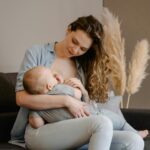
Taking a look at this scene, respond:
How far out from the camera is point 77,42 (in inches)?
73.5

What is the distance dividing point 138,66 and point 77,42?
1.23m

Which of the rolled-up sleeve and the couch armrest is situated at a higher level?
the rolled-up sleeve

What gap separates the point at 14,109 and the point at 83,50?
68 cm

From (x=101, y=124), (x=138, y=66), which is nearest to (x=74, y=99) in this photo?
(x=101, y=124)

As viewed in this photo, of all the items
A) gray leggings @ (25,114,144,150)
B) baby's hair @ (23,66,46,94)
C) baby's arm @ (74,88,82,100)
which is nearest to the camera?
gray leggings @ (25,114,144,150)

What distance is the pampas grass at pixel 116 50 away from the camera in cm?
294

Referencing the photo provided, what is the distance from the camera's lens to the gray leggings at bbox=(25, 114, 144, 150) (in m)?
1.57

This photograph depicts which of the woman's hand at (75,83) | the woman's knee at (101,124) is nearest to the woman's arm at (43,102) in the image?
the woman's hand at (75,83)

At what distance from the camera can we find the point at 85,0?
3164 mm

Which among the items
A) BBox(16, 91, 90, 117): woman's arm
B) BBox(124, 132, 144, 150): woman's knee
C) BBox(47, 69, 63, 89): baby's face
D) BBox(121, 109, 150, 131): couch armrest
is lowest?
BBox(121, 109, 150, 131): couch armrest

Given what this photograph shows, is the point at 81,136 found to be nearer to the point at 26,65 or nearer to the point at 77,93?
the point at 77,93

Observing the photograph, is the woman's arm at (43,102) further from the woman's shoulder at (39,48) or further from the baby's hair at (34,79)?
the woman's shoulder at (39,48)

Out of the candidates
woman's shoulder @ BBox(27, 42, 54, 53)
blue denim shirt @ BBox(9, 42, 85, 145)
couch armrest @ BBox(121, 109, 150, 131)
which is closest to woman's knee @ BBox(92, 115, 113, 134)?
blue denim shirt @ BBox(9, 42, 85, 145)

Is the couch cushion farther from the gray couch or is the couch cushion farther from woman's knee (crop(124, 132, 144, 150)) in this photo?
woman's knee (crop(124, 132, 144, 150))
